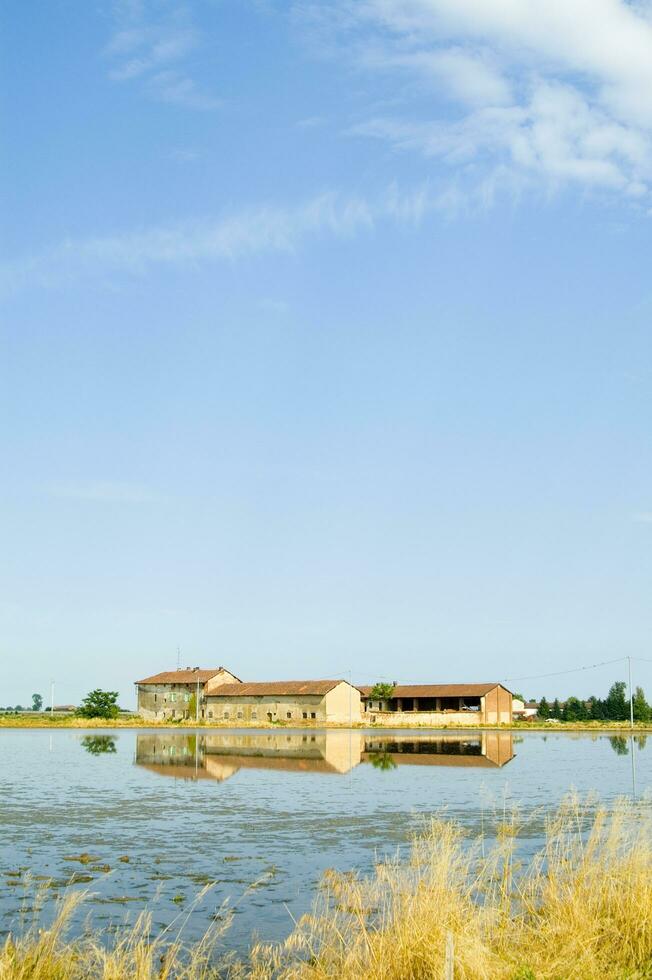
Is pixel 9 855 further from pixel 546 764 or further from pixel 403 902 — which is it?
pixel 546 764

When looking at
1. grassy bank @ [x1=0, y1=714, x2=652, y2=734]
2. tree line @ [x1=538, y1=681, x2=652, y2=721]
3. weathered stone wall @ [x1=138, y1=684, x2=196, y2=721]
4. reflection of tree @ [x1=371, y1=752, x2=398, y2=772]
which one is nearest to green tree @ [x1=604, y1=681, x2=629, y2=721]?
tree line @ [x1=538, y1=681, x2=652, y2=721]

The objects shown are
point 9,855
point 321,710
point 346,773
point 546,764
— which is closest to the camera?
point 9,855

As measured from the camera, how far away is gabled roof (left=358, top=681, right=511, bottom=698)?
95.9 m

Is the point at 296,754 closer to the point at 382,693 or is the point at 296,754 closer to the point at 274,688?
the point at 274,688

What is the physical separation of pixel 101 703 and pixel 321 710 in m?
22.7

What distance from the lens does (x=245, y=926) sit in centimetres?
1253

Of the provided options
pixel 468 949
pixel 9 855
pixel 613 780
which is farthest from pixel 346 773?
pixel 468 949

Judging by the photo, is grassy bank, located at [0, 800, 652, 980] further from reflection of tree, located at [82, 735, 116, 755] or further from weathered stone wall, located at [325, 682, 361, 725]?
weathered stone wall, located at [325, 682, 361, 725]

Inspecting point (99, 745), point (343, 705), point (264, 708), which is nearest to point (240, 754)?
point (99, 745)

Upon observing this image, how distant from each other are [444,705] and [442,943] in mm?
96516

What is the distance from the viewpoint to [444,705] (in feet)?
339

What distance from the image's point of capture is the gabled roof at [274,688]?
9406 cm

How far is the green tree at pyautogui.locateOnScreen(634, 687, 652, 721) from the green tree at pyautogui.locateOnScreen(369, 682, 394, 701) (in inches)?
Result: 1660

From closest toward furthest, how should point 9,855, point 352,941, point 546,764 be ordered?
point 352,941, point 9,855, point 546,764
